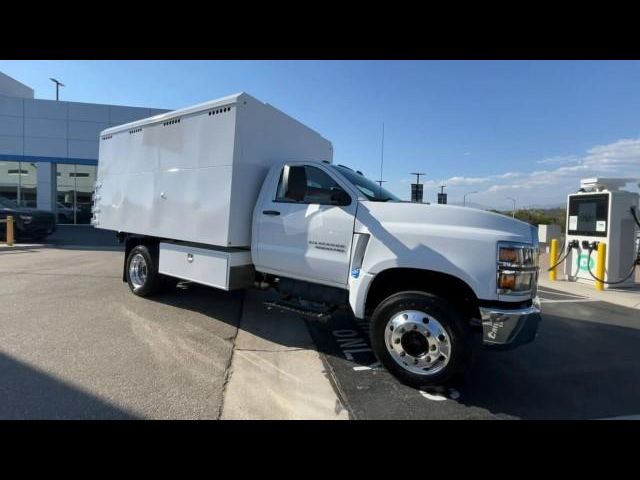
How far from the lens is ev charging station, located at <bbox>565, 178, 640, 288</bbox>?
26.5 feet

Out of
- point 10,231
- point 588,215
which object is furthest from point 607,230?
point 10,231

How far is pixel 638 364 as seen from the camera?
407cm

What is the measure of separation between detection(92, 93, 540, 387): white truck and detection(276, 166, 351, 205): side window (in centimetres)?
2

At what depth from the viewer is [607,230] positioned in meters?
8.09

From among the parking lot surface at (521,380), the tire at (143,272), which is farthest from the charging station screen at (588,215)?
the tire at (143,272)

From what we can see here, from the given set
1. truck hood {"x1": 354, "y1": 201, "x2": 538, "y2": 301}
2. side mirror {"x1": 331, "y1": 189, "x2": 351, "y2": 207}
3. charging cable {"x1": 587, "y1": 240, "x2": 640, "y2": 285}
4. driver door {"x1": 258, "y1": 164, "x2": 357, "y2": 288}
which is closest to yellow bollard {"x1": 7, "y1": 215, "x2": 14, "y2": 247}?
driver door {"x1": 258, "y1": 164, "x2": 357, "y2": 288}

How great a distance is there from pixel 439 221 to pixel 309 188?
1.63 meters

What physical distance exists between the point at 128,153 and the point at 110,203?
121 cm

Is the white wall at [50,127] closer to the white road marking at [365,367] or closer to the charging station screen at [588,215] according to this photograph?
the white road marking at [365,367]

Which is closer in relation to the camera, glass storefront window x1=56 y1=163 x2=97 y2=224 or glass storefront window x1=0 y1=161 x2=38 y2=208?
glass storefront window x1=0 y1=161 x2=38 y2=208

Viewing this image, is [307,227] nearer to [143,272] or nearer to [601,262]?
[143,272]

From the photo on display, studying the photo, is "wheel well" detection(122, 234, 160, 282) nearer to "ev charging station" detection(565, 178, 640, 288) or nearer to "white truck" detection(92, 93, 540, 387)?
"white truck" detection(92, 93, 540, 387)
